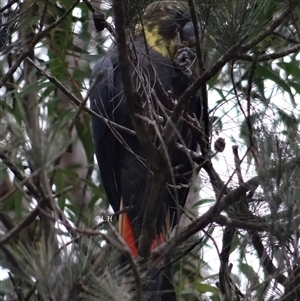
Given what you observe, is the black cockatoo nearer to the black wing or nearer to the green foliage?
the black wing

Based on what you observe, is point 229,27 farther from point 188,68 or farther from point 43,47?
point 43,47

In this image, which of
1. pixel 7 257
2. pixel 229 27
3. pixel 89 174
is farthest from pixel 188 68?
pixel 89 174

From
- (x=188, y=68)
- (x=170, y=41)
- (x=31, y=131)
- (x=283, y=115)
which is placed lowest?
(x=31, y=131)

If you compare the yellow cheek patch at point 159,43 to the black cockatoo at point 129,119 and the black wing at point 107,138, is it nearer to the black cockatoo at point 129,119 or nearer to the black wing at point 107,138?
the black cockatoo at point 129,119

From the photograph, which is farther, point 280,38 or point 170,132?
point 280,38

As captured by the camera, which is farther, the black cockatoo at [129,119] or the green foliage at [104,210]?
the black cockatoo at [129,119]

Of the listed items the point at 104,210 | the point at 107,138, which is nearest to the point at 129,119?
the point at 107,138

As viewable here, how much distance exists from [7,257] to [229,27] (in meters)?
0.52

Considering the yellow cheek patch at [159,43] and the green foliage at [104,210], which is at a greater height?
the yellow cheek patch at [159,43]

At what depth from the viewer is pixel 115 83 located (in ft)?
6.93

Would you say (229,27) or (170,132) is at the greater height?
(229,27)

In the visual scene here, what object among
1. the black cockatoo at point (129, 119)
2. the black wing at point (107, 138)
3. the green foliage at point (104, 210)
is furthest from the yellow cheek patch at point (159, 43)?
the green foliage at point (104, 210)

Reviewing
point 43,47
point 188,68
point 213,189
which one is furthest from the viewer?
point 43,47

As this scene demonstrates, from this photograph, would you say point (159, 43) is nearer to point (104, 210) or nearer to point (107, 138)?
point (107, 138)
